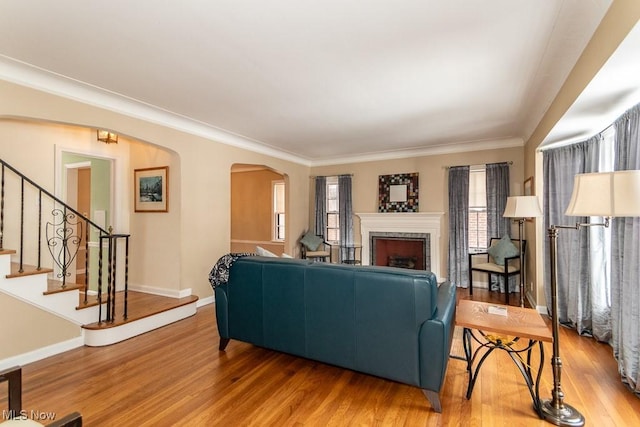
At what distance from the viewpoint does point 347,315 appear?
2.37 metres

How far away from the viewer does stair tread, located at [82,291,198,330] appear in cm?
326

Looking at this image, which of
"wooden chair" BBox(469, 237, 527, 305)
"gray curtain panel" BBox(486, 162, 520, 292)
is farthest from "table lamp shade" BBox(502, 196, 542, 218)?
"gray curtain panel" BBox(486, 162, 520, 292)

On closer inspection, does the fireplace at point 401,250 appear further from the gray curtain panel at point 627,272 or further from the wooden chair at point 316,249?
the gray curtain panel at point 627,272

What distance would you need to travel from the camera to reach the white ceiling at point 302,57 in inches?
79.7

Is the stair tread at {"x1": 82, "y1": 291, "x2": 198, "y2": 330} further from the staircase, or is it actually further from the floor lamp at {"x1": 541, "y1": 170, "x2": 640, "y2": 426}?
the floor lamp at {"x1": 541, "y1": 170, "x2": 640, "y2": 426}

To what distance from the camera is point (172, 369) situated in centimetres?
268

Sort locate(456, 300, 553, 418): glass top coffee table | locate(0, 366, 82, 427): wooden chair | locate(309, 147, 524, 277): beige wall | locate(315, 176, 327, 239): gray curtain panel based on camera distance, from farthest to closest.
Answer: locate(315, 176, 327, 239): gray curtain panel → locate(309, 147, 524, 277): beige wall → locate(456, 300, 553, 418): glass top coffee table → locate(0, 366, 82, 427): wooden chair

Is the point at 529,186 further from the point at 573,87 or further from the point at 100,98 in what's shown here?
the point at 100,98

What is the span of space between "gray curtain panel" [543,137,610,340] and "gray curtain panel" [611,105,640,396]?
2.17 feet

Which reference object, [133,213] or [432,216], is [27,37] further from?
[432,216]

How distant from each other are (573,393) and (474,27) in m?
2.79

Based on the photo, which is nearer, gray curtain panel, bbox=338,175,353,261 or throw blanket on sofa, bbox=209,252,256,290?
throw blanket on sofa, bbox=209,252,256,290

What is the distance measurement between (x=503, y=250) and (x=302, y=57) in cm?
420

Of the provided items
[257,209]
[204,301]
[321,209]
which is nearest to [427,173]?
[321,209]
